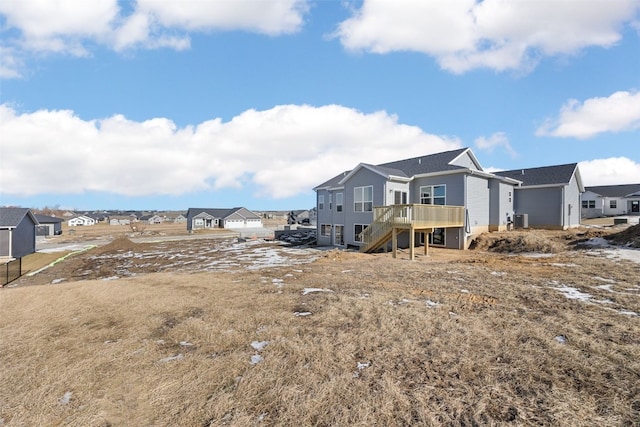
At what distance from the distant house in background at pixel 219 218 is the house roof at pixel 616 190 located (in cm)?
6025

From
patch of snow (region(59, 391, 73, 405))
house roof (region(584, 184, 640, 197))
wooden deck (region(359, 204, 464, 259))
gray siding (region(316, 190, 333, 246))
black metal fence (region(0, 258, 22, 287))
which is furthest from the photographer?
house roof (region(584, 184, 640, 197))

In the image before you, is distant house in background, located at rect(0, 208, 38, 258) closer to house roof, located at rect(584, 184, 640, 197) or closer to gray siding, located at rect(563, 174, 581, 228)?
gray siding, located at rect(563, 174, 581, 228)

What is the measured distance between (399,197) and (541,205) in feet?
43.9

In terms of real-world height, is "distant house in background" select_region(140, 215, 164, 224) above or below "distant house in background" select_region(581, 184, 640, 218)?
below

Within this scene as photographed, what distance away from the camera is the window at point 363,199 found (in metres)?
21.2

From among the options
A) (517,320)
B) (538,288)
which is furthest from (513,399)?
(538,288)

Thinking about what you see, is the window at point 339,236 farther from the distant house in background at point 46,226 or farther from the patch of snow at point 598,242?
the distant house in background at point 46,226

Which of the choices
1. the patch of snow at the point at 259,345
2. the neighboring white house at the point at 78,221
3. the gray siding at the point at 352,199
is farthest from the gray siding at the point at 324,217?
the neighboring white house at the point at 78,221

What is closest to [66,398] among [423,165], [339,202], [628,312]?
[628,312]

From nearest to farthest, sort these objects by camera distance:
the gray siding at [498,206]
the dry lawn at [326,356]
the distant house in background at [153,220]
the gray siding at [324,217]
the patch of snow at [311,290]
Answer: the dry lawn at [326,356]
the patch of snow at [311,290]
the gray siding at [498,206]
the gray siding at [324,217]
the distant house in background at [153,220]

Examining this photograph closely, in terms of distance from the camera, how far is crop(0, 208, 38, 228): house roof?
24.7 m

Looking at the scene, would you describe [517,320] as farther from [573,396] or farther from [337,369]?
[337,369]

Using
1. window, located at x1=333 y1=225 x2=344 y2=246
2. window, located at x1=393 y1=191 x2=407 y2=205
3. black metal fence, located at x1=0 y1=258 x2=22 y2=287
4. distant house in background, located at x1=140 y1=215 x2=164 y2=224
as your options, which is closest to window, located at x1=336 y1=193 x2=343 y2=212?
window, located at x1=333 y1=225 x2=344 y2=246

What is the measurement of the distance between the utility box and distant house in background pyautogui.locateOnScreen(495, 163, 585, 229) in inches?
33.0
